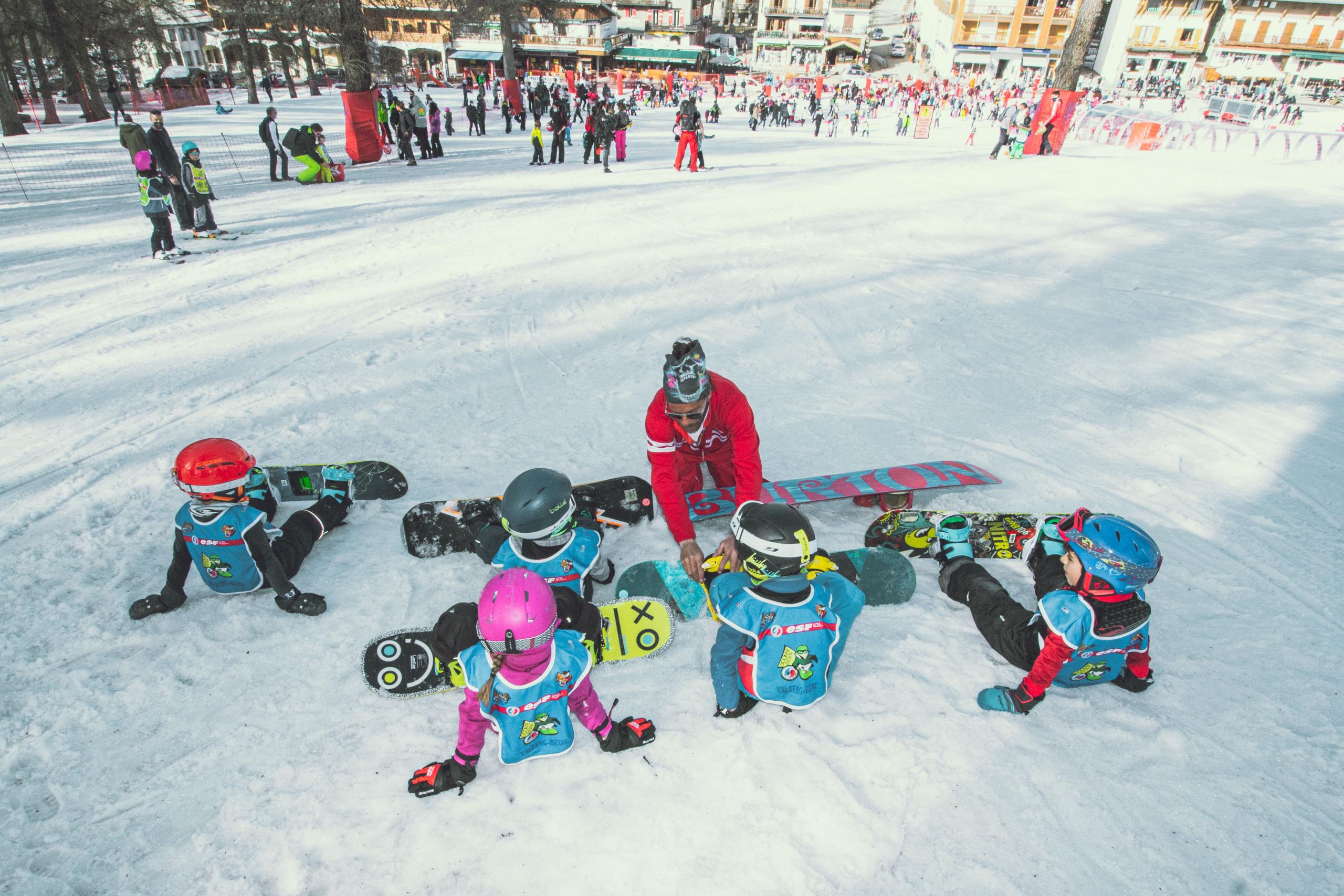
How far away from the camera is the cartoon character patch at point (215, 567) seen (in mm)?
3785

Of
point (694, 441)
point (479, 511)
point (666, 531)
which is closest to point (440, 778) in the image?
point (479, 511)

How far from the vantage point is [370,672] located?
132 inches

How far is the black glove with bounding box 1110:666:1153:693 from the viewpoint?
333 centimetres

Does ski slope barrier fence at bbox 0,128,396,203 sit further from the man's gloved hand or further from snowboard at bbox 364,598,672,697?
the man's gloved hand

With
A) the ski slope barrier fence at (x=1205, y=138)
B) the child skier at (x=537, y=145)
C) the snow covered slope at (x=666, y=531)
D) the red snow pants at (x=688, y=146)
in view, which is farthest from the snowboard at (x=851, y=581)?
the ski slope barrier fence at (x=1205, y=138)

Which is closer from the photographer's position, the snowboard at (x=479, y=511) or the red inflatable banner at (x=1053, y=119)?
the snowboard at (x=479, y=511)

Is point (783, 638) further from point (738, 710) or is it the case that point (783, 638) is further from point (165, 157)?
point (165, 157)

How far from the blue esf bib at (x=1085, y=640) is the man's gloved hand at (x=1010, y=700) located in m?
0.17

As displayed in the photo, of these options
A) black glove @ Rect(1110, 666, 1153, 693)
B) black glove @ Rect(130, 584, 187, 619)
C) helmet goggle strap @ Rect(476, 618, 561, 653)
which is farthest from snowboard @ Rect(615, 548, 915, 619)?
black glove @ Rect(130, 584, 187, 619)

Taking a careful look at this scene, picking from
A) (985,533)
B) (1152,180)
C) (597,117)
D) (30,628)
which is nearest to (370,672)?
(30,628)

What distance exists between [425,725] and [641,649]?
1149 mm

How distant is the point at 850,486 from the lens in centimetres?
495

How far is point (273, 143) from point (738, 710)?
1722cm

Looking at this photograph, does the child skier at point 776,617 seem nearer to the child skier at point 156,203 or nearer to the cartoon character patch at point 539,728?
the cartoon character patch at point 539,728
